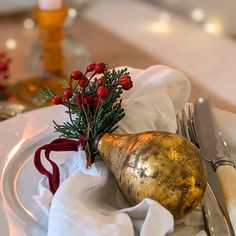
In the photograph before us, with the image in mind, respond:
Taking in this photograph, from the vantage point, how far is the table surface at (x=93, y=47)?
97 centimetres

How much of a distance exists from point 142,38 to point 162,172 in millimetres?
676

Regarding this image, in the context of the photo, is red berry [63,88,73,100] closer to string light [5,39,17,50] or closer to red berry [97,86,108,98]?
red berry [97,86,108,98]

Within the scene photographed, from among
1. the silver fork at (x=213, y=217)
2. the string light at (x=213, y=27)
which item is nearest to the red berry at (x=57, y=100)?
the silver fork at (x=213, y=217)

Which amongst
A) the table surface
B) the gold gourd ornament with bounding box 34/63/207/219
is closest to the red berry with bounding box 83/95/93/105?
the gold gourd ornament with bounding box 34/63/207/219

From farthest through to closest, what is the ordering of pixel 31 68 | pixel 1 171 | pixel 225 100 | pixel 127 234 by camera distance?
1. pixel 31 68
2. pixel 225 100
3. pixel 1 171
4. pixel 127 234

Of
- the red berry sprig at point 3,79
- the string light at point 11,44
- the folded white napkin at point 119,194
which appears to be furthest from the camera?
the string light at point 11,44

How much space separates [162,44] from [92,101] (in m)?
0.58

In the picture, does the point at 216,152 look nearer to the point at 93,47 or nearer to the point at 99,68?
the point at 99,68

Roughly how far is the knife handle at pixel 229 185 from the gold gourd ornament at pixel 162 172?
0.03 metres

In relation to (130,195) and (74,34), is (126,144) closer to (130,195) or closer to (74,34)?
(130,195)

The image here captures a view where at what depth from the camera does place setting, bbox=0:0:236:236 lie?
0.46 meters

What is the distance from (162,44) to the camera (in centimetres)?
108

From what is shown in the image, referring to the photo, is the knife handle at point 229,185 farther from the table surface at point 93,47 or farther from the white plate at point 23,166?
the table surface at point 93,47

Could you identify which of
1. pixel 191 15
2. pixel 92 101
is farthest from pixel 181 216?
pixel 191 15
